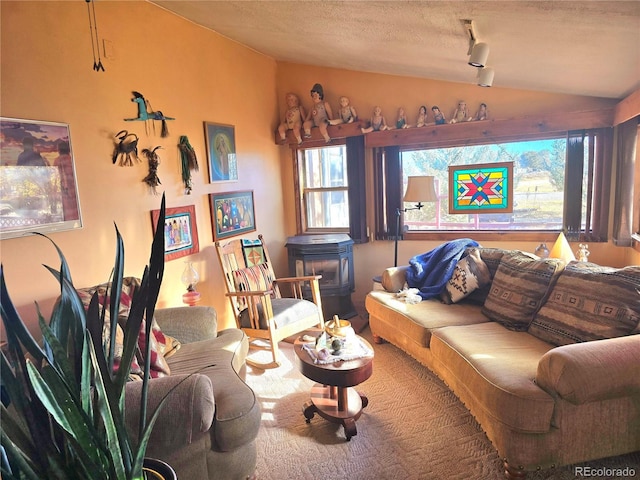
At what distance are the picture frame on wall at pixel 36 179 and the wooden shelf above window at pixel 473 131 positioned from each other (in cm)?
244

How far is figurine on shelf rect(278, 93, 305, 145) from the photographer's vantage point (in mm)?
4289

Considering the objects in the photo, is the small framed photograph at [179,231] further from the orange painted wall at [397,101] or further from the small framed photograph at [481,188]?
the small framed photograph at [481,188]

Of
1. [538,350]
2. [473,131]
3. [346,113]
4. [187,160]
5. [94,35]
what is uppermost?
[94,35]

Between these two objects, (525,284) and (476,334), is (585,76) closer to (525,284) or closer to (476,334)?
(525,284)

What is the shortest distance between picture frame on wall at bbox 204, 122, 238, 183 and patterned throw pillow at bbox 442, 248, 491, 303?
214 cm

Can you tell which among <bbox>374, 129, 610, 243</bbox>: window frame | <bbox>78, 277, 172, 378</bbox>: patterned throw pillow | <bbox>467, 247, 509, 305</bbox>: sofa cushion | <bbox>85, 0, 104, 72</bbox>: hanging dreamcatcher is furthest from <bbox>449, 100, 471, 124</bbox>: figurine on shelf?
<bbox>78, 277, 172, 378</bbox>: patterned throw pillow

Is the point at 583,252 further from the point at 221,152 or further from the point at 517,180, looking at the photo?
the point at 221,152

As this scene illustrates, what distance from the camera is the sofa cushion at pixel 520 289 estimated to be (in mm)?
2529

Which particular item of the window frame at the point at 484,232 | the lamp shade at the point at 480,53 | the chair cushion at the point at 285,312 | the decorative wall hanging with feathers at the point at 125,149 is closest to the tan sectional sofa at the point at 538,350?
the chair cushion at the point at 285,312

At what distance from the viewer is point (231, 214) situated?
3740 mm

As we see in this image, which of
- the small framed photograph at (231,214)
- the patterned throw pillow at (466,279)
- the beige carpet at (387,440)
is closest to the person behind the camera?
the beige carpet at (387,440)

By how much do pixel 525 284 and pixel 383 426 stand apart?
128cm

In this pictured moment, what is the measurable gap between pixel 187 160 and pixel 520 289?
261cm

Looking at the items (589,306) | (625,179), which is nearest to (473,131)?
(625,179)
